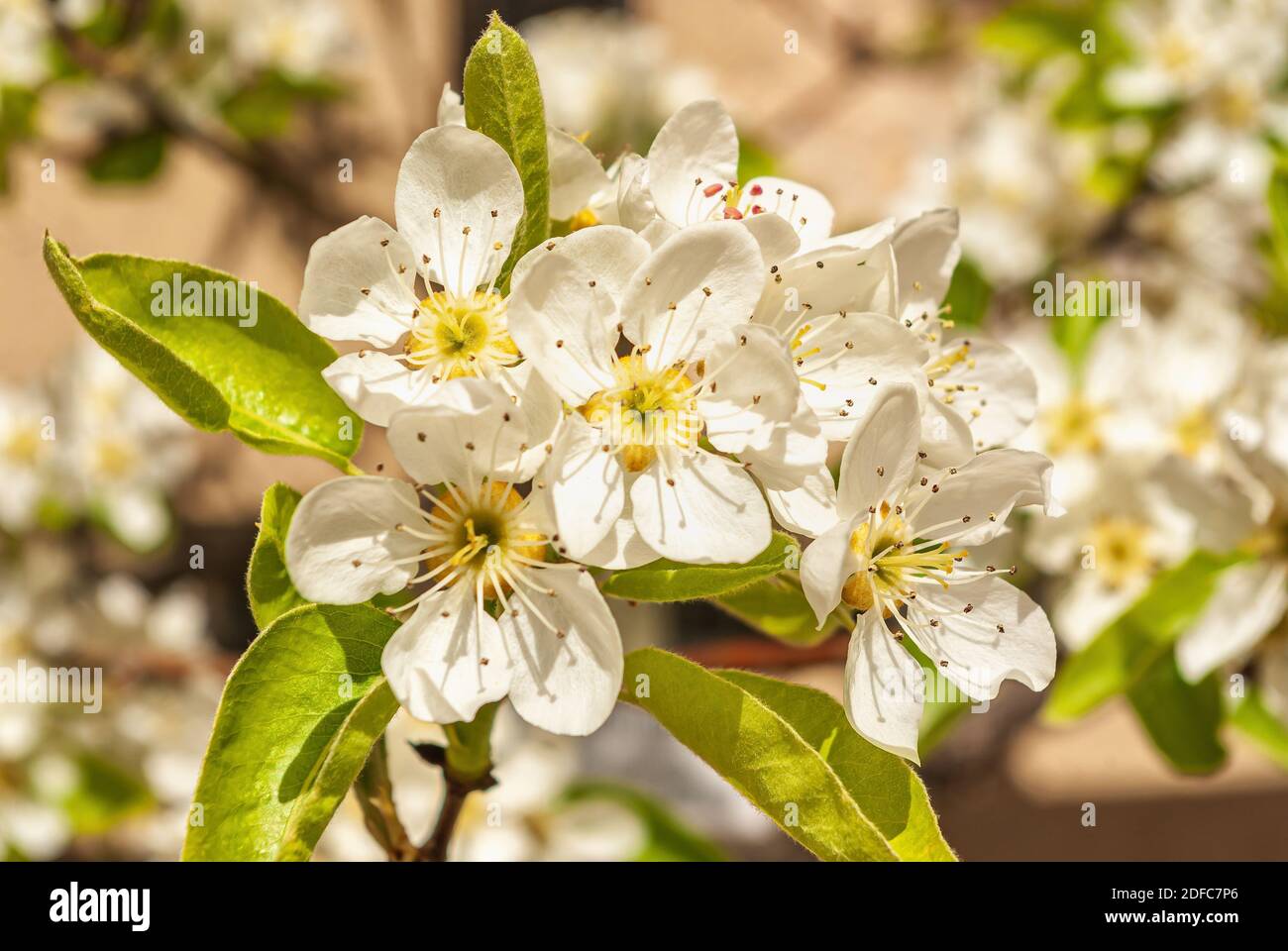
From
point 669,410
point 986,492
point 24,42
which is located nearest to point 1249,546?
point 986,492

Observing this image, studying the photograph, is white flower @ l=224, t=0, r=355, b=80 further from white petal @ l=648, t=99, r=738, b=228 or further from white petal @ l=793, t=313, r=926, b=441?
white petal @ l=793, t=313, r=926, b=441

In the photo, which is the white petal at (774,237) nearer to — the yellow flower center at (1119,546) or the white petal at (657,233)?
the white petal at (657,233)

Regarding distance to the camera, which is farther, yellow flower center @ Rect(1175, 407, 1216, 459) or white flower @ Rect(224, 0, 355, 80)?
white flower @ Rect(224, 0, 355, 80)

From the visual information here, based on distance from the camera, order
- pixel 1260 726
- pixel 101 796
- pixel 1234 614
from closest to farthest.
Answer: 1. pixel 1234 614
2. pixel 1260 726
3. pixel 101 796

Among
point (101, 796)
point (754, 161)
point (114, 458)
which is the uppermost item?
point (754, 161)

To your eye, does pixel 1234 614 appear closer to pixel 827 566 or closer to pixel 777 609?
pixel 777 609

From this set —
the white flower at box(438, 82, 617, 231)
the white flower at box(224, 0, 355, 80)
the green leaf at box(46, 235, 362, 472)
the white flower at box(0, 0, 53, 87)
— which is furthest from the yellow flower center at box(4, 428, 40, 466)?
the white flower at box(438, 82, 617, 231)

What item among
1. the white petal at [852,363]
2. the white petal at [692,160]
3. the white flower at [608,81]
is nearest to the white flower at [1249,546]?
the white petal at [852,363]
